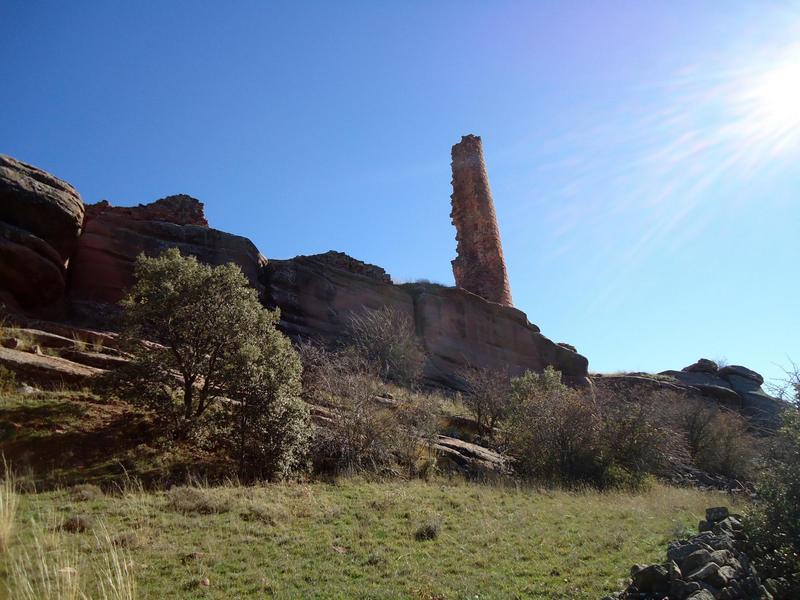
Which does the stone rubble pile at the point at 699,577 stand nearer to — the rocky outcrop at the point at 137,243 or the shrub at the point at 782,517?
the shrub at the point at 782,517

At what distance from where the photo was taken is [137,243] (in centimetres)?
2147

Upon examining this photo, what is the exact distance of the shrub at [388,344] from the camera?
24734 millimetres

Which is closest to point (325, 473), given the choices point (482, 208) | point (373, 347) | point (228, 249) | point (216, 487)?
point (216, 487)

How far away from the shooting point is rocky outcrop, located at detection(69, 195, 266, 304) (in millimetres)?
20375

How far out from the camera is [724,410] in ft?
104

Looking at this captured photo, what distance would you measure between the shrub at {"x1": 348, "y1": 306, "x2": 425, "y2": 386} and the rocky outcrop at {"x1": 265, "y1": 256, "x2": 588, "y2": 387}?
81 cm

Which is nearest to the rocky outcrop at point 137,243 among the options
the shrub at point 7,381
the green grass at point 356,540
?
the shrub at point 7,381

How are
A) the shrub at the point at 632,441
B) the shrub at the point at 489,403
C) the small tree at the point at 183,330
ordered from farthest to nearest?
the shrub at the point at 489,403 < the shrub at the point at 632,441 < the small tree at the point at 183,330

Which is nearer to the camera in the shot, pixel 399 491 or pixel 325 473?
pixel 399 491

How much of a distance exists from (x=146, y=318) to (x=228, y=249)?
10.9m

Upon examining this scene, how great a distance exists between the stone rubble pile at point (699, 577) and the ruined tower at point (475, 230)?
2853 centimetres

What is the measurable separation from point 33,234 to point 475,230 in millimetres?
26922

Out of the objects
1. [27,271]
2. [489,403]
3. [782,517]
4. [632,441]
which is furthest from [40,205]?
[632,441]

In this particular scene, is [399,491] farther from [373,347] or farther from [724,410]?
[724,410]
